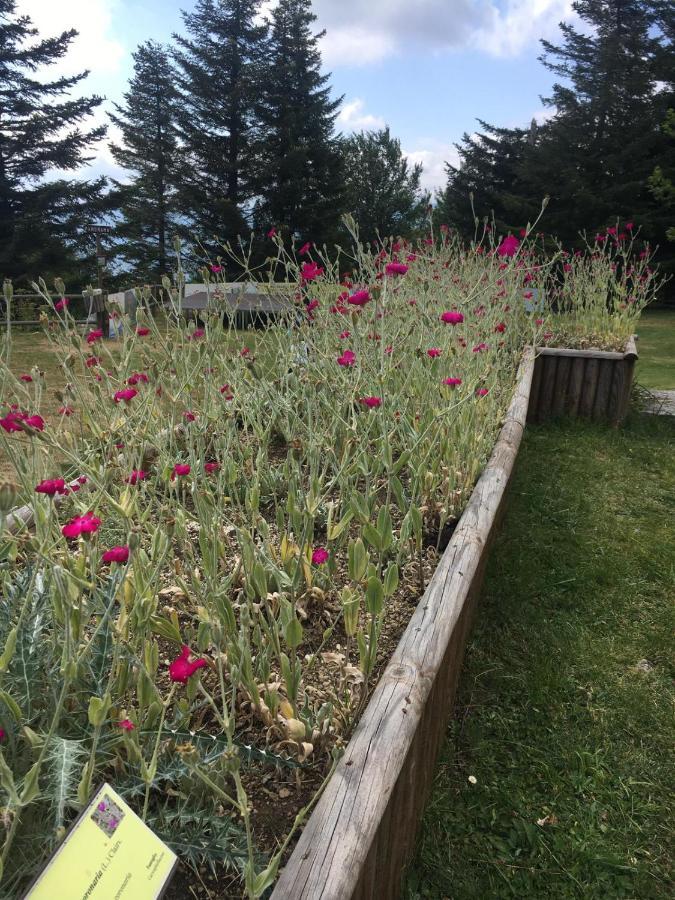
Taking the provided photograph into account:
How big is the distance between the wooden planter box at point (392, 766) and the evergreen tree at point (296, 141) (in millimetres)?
17357

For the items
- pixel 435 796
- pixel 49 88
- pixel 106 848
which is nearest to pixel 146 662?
pixel 106 848

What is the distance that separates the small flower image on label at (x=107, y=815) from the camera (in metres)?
0.67

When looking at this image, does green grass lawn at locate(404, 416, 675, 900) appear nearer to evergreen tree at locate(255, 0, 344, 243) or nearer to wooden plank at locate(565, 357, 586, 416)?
wooden plank at locate(565, 357, 586, 416)

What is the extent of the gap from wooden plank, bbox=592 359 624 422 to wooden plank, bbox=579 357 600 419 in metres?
0.02

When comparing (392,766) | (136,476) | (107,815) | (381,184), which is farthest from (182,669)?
(381,184)

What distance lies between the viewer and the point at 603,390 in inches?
162

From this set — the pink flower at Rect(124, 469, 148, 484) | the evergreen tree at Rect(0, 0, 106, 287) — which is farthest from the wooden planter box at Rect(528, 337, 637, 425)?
the evergreen tree at Rect(0, 0, 106, 287)

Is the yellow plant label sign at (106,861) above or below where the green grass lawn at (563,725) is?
above

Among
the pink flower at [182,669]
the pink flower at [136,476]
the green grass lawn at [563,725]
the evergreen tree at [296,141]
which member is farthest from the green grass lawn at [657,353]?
the evergreen tree at [296,141]

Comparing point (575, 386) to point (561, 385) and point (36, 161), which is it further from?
point (36, 161)

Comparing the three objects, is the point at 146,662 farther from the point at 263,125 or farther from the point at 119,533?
the point at 263,125

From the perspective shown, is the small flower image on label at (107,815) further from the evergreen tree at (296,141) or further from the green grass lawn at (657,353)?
the evergreen tree at (296,141)

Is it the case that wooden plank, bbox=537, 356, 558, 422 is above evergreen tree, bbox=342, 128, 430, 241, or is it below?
below

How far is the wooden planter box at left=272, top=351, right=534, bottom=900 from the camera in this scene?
2.56ft
